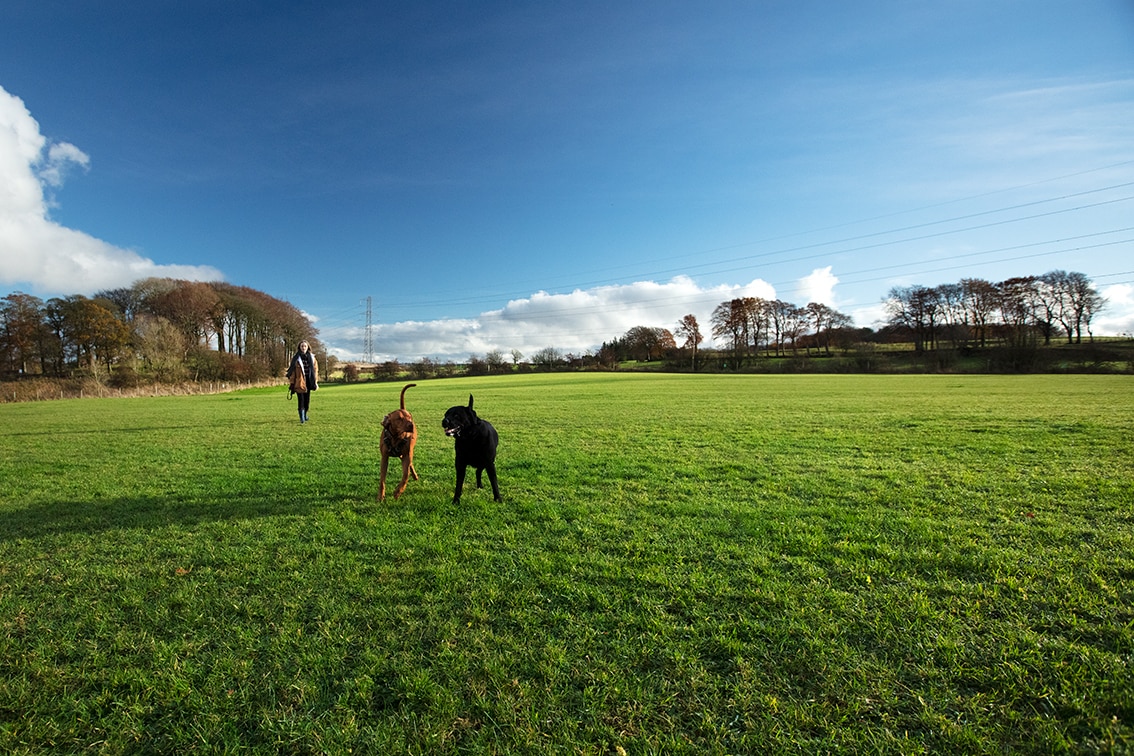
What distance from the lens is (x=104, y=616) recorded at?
3.46 meters

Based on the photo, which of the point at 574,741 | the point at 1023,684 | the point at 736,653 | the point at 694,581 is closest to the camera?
the point at 574,741

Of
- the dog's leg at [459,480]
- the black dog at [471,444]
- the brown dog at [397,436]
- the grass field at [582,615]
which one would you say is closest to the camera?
the grass field at [582,615]

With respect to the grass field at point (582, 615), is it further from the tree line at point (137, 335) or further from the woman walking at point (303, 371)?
the tree line at point (137, 335)

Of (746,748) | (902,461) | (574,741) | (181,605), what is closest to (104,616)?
(181,605)

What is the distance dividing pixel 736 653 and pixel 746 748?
2.43 ft

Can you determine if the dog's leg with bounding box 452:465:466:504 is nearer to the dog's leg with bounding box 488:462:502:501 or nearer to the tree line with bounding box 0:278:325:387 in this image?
the dog's leg with bounding box 488:462:502:501

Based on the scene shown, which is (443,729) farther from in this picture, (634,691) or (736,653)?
(736,653)

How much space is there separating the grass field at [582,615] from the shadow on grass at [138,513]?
5 cm

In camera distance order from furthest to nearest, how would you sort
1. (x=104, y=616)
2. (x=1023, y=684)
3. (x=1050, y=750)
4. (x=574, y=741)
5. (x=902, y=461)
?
(x=902, y=461) < (x=104, y=616) < (x=1023, y=684) < (x=574, y=741) < (x=1050, y=750)

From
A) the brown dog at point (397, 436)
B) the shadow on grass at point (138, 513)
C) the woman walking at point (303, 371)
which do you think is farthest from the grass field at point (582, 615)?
the woman walking at point (303, 371)

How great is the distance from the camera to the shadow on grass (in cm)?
550

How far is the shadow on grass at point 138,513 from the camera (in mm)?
5496

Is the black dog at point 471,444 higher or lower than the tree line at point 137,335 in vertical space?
lower

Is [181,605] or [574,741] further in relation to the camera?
[181,605]
